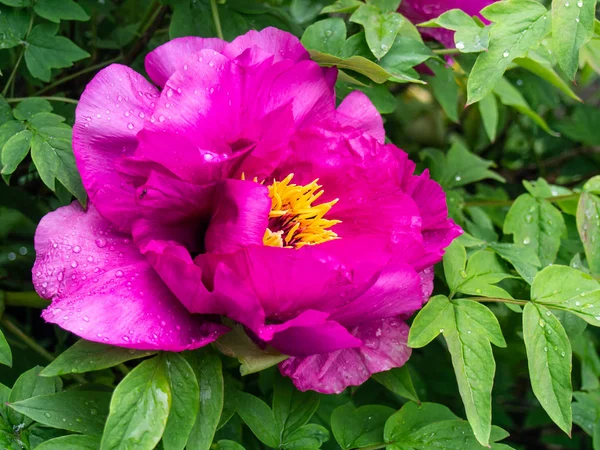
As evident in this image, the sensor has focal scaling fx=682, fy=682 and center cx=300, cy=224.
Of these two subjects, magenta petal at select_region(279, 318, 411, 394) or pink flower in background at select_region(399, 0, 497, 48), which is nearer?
magenta petal at select_region(279, 318, 411, 394)

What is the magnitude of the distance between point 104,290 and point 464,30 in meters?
0.46

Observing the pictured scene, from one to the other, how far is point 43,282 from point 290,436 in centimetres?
28

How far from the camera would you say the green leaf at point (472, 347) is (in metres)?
0.61

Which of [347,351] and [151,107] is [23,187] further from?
[347,351]

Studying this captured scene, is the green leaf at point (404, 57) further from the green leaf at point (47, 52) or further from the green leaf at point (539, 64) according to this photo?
the green leaf at point (47, 52)

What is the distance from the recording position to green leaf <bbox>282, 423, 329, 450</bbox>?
2.17 feet

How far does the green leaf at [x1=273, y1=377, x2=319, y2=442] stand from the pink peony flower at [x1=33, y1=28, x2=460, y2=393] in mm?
73

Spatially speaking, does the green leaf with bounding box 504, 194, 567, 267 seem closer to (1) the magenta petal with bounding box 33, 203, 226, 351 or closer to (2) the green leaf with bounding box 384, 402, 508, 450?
(2) the green leaf with bounding box 384, 402, 508, 450

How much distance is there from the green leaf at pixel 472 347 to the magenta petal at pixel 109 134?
30cm

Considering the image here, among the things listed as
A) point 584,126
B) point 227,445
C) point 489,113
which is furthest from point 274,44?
point 584,126

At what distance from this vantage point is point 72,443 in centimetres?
57

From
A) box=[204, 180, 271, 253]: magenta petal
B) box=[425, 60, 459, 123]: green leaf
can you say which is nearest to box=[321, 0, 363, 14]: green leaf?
box=[425, 60, 459, 123]: green leaf

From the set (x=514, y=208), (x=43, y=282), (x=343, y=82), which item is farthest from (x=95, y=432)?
(x=514, y=208)

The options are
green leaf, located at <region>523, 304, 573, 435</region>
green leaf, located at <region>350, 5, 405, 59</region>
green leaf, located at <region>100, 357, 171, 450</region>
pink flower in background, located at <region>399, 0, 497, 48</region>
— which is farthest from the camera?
pink flower in background, located at <region>399, 0, 497, 48</region>
